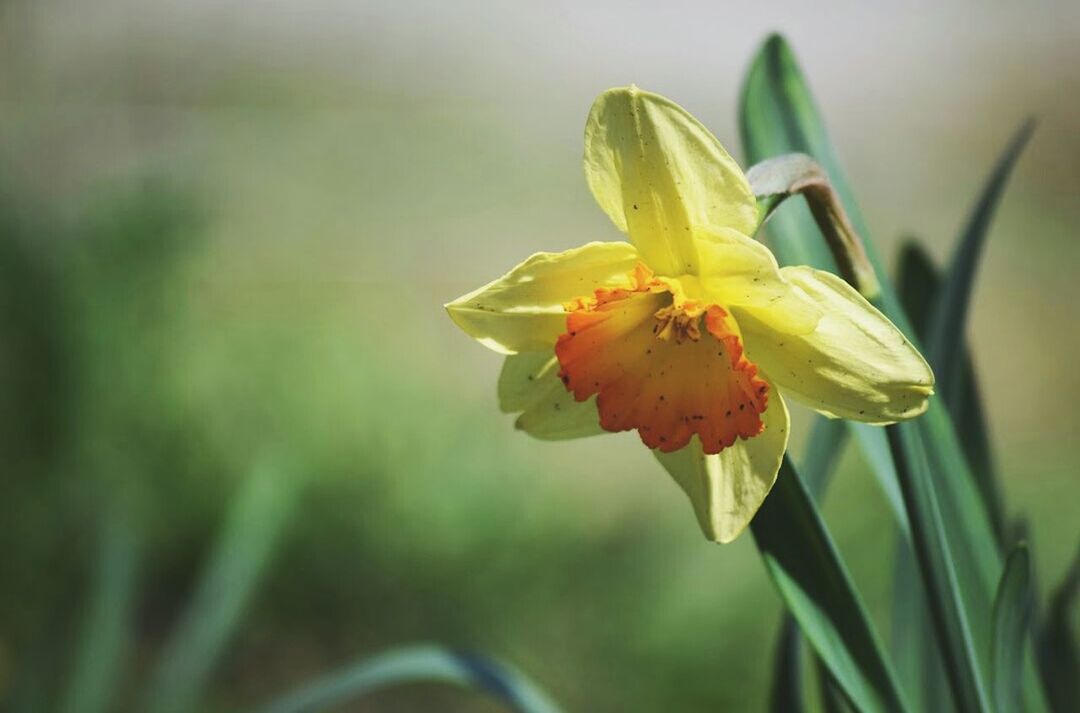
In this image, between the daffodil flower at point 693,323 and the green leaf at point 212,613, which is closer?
the daffodil flower at point 693,323

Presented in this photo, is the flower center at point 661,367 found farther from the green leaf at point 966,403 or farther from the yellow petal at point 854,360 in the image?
the green leaf at point 966,403

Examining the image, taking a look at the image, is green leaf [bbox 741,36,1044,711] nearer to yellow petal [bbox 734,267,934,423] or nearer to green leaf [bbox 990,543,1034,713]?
green leaf [bbox 990,543,1034,713]

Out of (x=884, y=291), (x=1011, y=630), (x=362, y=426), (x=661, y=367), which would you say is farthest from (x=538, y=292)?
(x=362, y=426)

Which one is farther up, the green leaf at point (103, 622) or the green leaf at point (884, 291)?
the green leaf at point (884, 291)

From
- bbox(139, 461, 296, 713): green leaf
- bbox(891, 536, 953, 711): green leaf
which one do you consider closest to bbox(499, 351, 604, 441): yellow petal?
bbox(891, 536, 953, 711): green leaf

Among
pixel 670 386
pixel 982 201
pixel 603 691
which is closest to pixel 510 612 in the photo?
pixel 603 691

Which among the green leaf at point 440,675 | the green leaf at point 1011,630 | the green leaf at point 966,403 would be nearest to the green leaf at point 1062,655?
the green leaf at point 966,403
